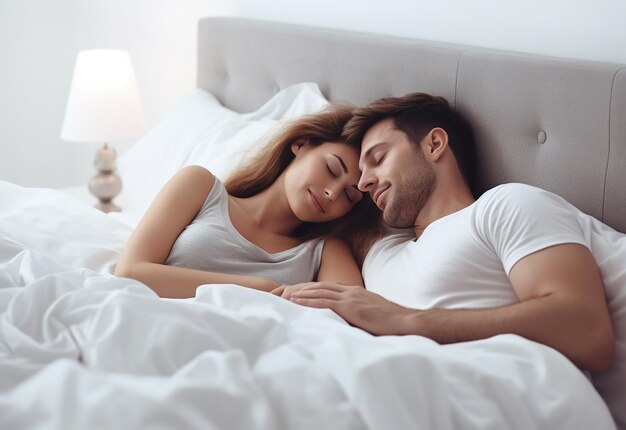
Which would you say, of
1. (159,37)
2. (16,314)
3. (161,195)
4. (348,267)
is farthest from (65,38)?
(16,314)

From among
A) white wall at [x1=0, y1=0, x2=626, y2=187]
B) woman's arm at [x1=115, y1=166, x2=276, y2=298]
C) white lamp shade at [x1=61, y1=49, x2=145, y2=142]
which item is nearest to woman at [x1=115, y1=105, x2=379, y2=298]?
woman's arm at [x1=115, y1=166, x2=276, y2=298]

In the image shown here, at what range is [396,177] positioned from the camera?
6.20ft

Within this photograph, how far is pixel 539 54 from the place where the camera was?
1941 millimetres

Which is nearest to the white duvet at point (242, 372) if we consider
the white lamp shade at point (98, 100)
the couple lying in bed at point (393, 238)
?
the couple lying in bed at point (393, 238)

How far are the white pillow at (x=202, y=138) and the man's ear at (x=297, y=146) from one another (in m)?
0.18

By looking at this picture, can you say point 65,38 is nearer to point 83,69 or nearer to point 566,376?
point 83,69

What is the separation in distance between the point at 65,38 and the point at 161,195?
2174 millimetres

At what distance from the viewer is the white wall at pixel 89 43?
8.47 feet

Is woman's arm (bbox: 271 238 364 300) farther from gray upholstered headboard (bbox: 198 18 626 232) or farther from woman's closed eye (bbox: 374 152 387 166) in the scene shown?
gray upholstered headboard (bbox: 198 18 626 232)

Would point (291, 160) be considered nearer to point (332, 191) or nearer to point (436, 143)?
point (332, 191)

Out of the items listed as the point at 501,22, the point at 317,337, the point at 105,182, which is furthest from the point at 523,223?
the point at 105,182

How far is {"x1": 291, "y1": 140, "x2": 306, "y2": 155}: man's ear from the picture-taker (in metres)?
2.17

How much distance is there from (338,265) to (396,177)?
27 cm

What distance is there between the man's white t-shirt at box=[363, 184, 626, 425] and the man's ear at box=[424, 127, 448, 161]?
174 millimetres
